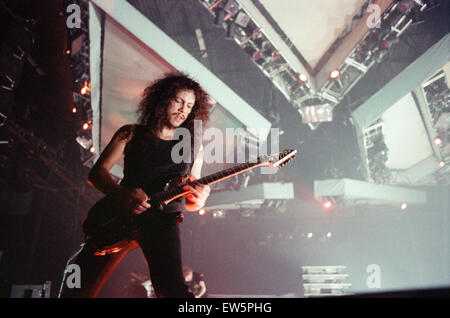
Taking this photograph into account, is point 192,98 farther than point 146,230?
Yes

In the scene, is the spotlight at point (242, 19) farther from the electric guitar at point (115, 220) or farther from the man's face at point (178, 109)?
the electric guitar at point (115, 220)

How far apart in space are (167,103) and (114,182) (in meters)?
0.87

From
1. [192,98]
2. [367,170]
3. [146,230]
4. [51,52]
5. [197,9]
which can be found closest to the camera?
[146,230]

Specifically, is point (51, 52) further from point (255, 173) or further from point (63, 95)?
point (255, 173)

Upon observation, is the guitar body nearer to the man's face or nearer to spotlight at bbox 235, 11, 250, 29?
the man's face

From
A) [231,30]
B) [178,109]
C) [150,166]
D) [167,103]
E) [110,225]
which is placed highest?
[231,30]

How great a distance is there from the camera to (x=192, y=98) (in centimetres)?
253

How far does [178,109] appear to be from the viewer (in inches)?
94.5

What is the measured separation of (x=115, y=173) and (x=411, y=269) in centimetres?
1100

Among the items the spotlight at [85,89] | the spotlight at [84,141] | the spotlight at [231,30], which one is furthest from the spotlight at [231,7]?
the spotlight at [84,141]

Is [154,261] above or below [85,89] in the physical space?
below

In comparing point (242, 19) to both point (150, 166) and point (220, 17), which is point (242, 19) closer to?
point (220, 17)

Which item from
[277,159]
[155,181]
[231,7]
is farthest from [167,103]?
[231,7]

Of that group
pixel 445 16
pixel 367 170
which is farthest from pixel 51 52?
pixel 445 16
